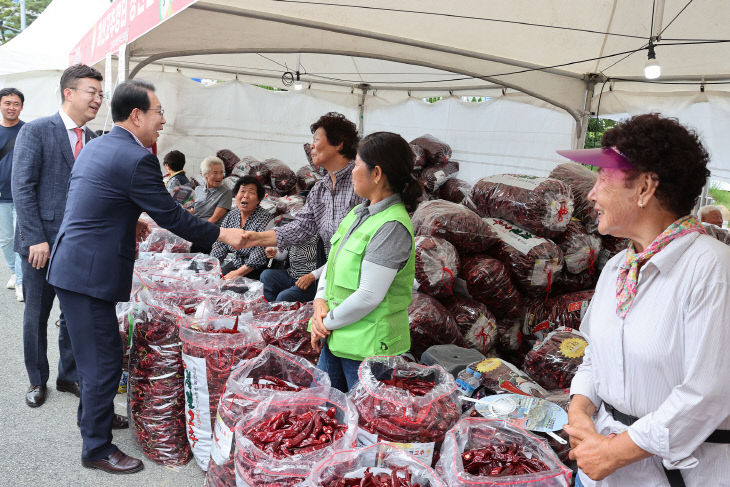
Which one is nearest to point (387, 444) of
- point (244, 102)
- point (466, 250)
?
point (466, 250)

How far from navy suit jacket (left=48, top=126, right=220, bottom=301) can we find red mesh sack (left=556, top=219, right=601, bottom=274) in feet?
8.17

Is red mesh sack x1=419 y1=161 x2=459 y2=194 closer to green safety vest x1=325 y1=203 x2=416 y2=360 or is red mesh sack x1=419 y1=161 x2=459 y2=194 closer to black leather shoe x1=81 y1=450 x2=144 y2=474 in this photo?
green safety vest x1=325 y1=203 x2=416 y2=360

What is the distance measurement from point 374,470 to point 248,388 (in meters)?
0.58

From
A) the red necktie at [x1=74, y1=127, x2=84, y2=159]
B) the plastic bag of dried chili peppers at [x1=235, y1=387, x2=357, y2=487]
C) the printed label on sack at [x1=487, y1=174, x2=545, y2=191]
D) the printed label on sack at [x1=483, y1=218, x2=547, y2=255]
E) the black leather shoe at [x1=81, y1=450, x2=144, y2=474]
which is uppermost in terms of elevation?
the red necktie at [x1=74, y1=127, x2=84, y2=159]

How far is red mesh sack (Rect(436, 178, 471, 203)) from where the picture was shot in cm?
589

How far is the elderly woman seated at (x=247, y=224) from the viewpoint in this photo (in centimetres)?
393

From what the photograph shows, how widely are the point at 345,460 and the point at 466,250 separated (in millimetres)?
2157

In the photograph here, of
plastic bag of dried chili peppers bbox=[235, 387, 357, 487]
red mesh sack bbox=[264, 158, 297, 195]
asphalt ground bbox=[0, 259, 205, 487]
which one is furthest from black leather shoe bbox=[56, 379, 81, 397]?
red mesh sack bbox=[264, 158, 297, 195]

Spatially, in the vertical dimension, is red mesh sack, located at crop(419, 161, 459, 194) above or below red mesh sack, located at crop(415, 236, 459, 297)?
above

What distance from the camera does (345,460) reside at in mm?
1438

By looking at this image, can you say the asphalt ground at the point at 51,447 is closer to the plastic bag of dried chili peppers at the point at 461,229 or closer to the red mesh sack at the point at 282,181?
the plastic bag of dried chili peppers at the point at 461,229

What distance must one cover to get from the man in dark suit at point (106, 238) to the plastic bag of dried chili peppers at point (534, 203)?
78.5 inches

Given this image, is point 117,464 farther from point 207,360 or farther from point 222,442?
point 222,442

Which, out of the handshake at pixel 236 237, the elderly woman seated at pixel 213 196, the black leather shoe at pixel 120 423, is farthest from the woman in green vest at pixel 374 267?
the elderly woman seated at pixel 213 196
